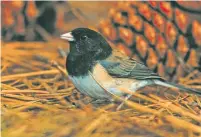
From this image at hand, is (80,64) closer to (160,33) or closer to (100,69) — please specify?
(100,69)

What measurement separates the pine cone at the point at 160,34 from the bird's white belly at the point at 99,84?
0.29 metres

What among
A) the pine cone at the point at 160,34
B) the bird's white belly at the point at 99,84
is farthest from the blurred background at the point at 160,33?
the bird's white belly at the point at 99,84

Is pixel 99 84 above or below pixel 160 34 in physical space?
below

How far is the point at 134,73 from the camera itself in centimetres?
178

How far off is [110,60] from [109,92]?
0.38 feet

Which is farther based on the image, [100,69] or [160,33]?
[160,33]

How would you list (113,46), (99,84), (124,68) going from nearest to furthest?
(99,84), (124,68), (113,46)

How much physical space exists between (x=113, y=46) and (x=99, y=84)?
43 centimetres

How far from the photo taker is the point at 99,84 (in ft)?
5.47

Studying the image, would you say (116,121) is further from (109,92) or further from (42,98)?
(42,98)

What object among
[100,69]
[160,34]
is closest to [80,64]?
[100,69]

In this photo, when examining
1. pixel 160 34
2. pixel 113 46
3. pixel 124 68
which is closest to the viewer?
pixel 124 68

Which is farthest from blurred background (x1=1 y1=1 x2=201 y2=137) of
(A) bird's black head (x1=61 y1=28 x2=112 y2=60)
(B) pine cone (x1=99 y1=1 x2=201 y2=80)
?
(A) bird's black head (x1=61 y1=28 x2=112 y2=60)

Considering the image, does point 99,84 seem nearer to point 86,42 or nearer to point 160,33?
point 86,42
